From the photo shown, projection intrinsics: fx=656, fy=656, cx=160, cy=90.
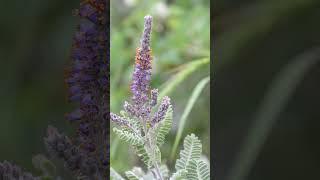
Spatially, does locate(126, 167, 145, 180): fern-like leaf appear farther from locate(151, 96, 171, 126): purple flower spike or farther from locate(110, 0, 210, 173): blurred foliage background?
locate(110, 0, 210, 173): blurred foliage background

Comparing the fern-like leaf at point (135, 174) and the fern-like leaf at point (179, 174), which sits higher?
the fern-like leaf at point (179, 174)

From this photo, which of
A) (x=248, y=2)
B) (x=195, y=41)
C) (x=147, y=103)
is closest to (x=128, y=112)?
(x=147, y=103)

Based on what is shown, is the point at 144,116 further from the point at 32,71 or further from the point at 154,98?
the point at 32,71


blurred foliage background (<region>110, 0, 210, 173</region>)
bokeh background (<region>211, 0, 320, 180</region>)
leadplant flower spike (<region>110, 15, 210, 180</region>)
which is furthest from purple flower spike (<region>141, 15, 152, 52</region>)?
blurred foliage background (<region>110, 0, 210, 173</region>)

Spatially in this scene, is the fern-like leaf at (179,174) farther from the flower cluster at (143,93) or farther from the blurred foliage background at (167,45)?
the blurred foliage background at (167,45)

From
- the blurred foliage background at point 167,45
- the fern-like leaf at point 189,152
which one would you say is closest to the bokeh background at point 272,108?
the fern-like leaf at point 189,152

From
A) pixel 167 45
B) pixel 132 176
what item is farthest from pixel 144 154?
pixel 167 45
